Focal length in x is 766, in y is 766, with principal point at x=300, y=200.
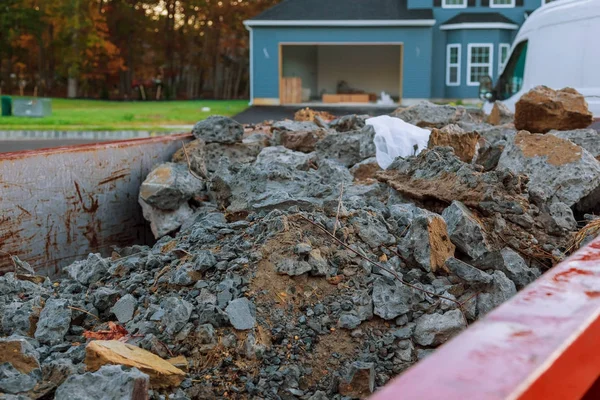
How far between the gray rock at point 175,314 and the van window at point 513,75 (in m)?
8.43

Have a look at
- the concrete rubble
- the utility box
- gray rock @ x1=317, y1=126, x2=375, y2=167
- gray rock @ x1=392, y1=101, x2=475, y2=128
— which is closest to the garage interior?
the utility box

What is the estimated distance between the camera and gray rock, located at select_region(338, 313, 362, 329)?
3.84 metres

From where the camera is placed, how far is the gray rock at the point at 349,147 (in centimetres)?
708

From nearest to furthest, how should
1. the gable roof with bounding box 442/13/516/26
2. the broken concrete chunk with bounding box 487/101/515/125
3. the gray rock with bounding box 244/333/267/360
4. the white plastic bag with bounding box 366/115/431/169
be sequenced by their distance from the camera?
the gray rock with bounding box 244/333/267/360 → the white plastic bag with bounding box 366/115/431/169 → the broken concrete chunk with bounding box 487/101/515/125 → the gable roof with bounding box 442/13/516/26

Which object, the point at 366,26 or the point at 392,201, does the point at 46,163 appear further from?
the point at 366,26

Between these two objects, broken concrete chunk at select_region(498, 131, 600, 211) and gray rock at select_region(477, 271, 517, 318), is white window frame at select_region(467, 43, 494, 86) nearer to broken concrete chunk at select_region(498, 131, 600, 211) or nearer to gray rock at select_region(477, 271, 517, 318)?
broken concrete chunk at select_region(498, 131, 600, 211)

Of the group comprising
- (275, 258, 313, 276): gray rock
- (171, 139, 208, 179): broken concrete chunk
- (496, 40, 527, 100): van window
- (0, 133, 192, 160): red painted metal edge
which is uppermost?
(496, 40, 527, 100): van window

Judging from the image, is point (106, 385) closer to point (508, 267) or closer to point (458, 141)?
point (508, 267)

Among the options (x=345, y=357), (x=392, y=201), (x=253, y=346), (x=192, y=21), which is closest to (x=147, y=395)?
(x=253, y=346)

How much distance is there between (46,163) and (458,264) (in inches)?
127

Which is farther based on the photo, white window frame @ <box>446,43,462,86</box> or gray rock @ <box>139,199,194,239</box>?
white window frame @ <box>446,43,462,86</box>

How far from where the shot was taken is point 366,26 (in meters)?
30.2

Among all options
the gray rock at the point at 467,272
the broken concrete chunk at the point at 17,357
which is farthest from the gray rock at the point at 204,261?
the gray rock at the point at 467,272

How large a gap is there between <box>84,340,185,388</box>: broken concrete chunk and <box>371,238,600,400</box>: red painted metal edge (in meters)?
2.11
